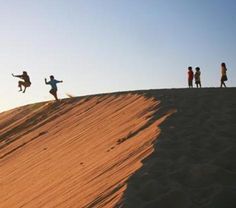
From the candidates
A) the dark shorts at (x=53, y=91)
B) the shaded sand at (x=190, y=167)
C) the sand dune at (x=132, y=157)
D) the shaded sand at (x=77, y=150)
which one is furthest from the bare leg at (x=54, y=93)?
the shaded sand at (x=190, y=167)

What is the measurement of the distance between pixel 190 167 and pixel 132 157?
3.95ft

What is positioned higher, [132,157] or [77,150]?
[132,157]

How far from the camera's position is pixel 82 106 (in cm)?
1631

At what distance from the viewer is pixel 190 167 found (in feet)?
19.9

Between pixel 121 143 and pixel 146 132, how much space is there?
57 cm

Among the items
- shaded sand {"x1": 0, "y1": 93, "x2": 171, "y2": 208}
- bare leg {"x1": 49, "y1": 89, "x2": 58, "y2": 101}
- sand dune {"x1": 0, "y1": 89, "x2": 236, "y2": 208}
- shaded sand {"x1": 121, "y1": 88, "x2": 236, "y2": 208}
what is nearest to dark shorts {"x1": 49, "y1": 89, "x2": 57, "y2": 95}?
bare leg {"x1": 49, "y1": 89, "x2": 58, "y2": 101}

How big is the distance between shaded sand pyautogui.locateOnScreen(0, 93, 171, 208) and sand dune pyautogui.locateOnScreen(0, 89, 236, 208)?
0.03 m

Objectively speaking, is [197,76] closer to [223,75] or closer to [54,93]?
[223,75]

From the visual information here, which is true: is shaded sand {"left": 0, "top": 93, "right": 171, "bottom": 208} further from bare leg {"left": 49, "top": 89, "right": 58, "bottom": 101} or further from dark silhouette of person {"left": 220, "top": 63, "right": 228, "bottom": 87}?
dark silhouette of person {"left": 220, "top": 63, "right": 228, "bottom": 87}

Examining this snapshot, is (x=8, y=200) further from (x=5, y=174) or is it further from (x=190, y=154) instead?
(x=190, y=154)

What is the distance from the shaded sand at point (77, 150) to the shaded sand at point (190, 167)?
222 millimetres

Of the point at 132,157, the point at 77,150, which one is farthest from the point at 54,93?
the point at 132,157

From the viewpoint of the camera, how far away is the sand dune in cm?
554

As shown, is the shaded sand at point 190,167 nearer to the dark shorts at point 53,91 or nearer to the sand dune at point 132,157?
the sand dune at point 132,157
